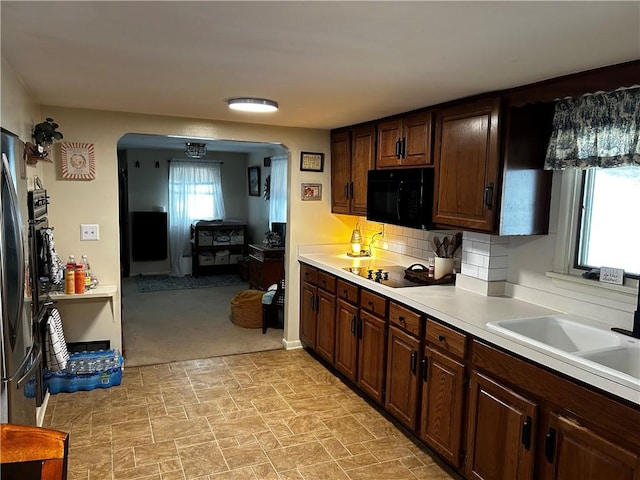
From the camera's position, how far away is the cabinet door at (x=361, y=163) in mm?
3816

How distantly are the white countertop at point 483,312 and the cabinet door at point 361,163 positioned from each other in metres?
0.54

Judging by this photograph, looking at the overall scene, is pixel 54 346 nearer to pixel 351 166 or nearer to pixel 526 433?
pixel 351 166

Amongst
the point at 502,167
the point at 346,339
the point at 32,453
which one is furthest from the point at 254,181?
the point at 32,453

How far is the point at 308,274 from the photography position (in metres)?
4.29

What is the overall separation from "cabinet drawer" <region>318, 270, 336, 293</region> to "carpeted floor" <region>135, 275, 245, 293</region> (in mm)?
3618

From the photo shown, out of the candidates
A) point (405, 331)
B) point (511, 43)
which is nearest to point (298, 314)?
point (405, 331)

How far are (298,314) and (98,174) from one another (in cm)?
216

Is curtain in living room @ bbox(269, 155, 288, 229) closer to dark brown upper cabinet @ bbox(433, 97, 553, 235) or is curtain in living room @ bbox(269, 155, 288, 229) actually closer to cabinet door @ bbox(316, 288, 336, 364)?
cabinet door @ bbox(316, 288, 336, 364)

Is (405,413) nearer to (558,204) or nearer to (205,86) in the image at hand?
(558,204)

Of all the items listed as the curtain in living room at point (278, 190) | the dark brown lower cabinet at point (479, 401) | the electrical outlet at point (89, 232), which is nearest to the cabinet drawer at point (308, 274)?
the dark brown lower cabinet at point (479, 401)

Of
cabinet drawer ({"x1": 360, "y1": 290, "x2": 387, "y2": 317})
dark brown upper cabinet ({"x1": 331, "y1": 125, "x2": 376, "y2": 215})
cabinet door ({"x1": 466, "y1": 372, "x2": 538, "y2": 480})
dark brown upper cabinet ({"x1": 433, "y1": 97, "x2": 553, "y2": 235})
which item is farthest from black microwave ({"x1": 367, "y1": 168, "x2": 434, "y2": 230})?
cabinet door ({"x1": 466, "y1": 372, "x2": 538, "y2": 480})

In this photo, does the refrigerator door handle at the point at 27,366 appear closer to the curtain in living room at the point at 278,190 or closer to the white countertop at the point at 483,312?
the white countertop at the point at 483,312

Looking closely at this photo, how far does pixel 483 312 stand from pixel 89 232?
3.00 m

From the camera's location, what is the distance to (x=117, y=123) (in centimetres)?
370
